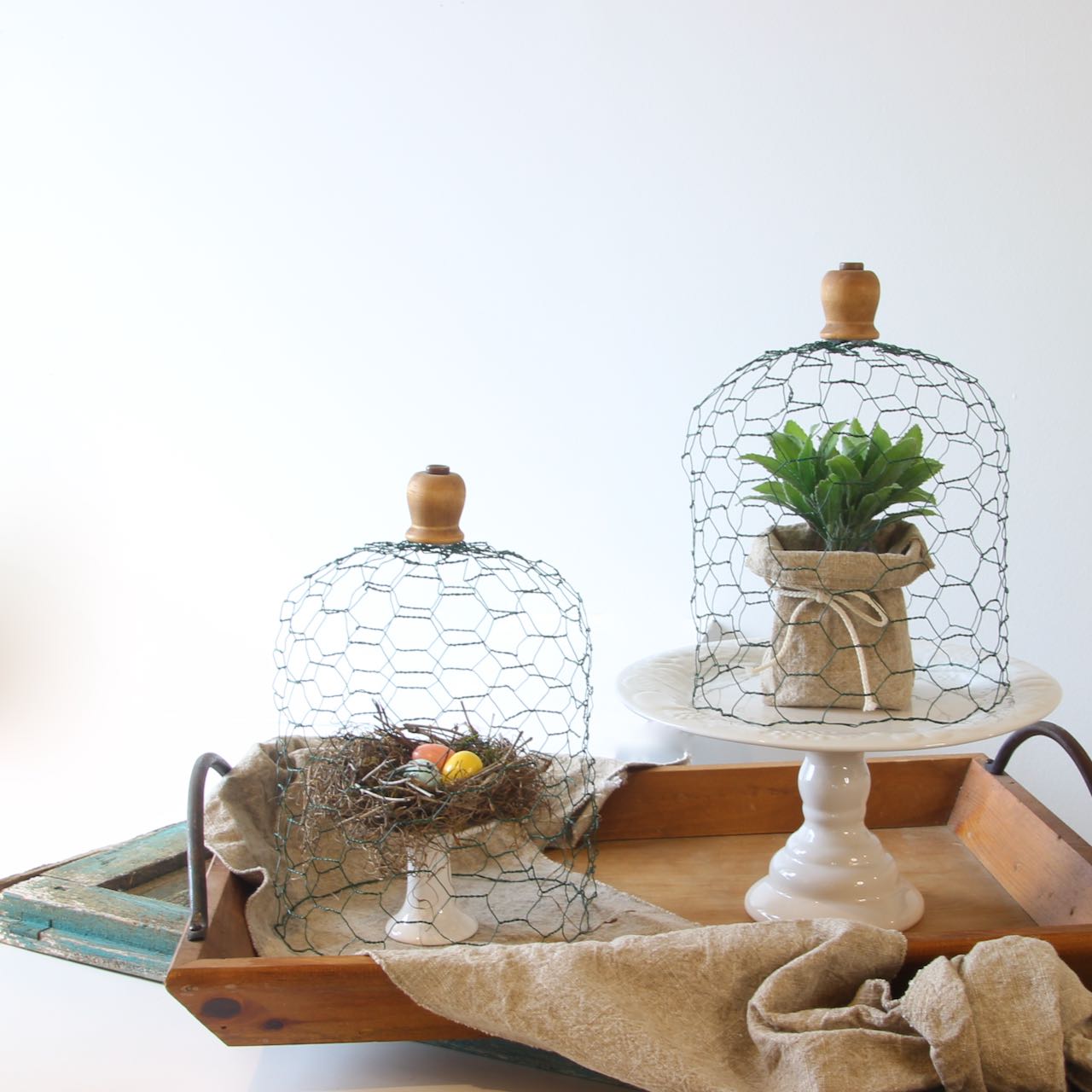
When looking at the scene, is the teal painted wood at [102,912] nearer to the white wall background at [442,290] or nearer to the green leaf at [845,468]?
the white wall background at [442,290]

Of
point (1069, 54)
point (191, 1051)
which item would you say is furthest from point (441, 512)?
point (1069, 54)

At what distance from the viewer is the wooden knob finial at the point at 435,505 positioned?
84 centimetres

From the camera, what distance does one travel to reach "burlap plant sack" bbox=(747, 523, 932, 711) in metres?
0.87

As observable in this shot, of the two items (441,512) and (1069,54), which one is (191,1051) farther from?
(1069,54)

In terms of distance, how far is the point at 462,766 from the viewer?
858 millimetres

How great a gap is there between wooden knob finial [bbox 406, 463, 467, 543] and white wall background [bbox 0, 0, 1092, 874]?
539mm

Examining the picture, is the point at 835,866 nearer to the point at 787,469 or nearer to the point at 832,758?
the point at 832,758

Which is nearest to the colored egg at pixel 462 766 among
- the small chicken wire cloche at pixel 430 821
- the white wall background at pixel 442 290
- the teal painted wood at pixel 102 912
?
the small chicken wire cloche at pixel 430 821

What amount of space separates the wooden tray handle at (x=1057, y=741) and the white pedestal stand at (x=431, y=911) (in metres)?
0.39

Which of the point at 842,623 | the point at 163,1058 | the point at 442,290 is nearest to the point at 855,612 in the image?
the point at 842,623

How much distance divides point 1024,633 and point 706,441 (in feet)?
1.31

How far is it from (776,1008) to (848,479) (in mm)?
343

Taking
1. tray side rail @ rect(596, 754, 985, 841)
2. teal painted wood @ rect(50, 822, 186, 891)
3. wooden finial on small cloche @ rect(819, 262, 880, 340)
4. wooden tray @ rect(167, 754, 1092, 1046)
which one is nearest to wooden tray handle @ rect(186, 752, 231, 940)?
wooden tray @ rect(167, 754, 1092, 1046)

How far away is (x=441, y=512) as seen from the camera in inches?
33.3
